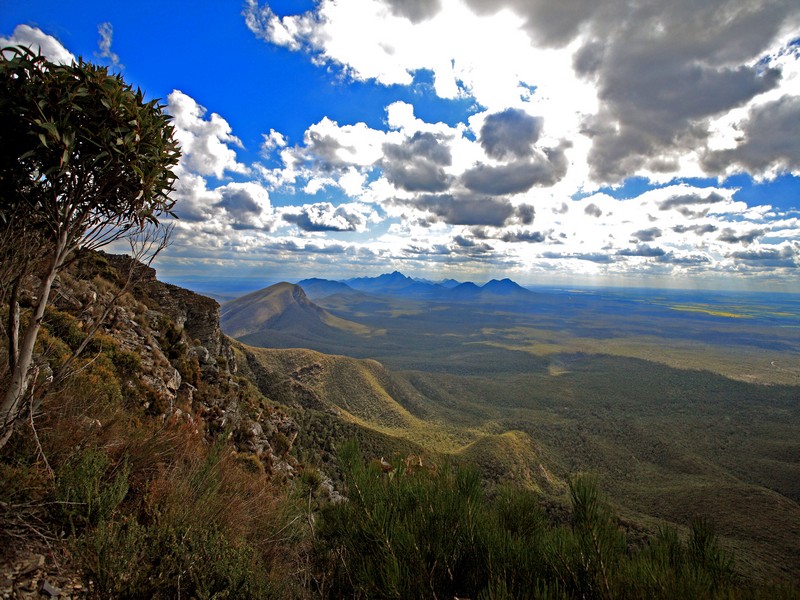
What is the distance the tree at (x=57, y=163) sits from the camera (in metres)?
3.00

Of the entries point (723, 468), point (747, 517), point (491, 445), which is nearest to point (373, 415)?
point (491, 445)

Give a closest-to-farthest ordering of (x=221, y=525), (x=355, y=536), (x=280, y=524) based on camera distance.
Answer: (x=355, y=536), (x=221, y=525), (x=280, y=524)

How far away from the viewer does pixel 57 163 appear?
320cm

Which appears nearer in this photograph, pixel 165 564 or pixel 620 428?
pixel 165 564

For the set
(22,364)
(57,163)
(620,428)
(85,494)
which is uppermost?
(57,163)

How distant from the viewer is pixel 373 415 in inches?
3433

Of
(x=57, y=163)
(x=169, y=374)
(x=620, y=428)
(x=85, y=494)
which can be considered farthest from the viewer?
(x=620, y=428)

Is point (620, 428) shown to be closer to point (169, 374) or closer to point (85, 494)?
point (169, 374)

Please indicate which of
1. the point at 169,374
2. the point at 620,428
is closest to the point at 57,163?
the point at 169,374

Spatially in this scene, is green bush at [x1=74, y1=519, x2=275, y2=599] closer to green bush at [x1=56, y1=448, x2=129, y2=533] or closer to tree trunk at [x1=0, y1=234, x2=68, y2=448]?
green bush at [x1=56, y1=448, x2=129, y2=533]

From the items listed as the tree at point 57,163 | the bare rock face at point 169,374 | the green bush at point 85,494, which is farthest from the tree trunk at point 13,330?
the bare rock face at point 169,374

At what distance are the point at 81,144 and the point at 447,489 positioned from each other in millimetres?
5256

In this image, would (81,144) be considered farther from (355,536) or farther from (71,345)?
(71,345)

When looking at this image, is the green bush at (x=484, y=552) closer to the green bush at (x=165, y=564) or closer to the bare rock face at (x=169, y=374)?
the green bush at (x=165, y=564)
